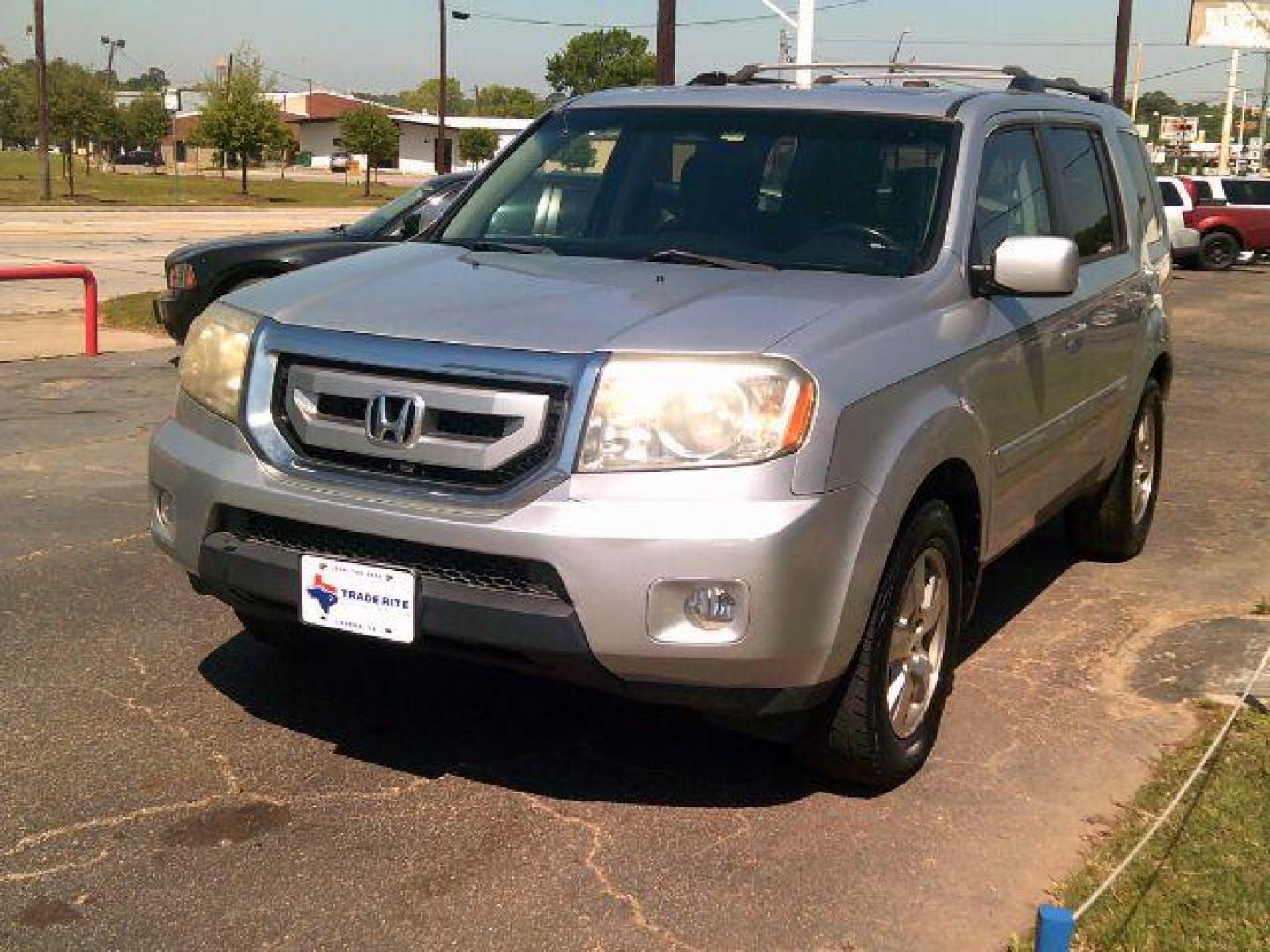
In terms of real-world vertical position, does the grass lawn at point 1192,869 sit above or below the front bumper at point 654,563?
below

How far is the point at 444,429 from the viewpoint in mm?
3467

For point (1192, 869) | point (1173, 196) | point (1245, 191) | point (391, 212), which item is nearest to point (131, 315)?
point (391, 212)

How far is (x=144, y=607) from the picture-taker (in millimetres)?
5320

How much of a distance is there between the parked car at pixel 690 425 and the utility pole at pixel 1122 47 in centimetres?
3122

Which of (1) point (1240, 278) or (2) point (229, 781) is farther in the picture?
(1) point (1240, 278)

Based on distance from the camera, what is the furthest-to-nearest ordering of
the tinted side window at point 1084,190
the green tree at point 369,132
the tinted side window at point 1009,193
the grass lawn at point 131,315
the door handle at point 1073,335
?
the green tree at point 369,132 → the grass lawn at point 131,315 → the tinted side window at point 1084,190 → the door handle at point 1073,335 → the tinted side window at point 1009,193

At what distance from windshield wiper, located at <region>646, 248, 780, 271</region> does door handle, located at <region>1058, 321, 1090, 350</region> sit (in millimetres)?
1230

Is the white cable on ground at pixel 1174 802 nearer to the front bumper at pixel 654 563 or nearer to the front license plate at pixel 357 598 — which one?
the front bumper at pixel 654 563

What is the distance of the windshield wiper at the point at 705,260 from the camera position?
13.8 feet

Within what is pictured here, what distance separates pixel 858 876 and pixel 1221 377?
35.4ft

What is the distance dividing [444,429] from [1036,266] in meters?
1.80

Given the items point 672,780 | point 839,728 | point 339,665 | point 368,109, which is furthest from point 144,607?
point 368,109

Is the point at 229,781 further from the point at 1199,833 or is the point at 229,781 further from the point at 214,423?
the point at 1199,833

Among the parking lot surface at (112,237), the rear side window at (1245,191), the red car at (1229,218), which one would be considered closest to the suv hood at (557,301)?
the parking lot surface at (112,237)
